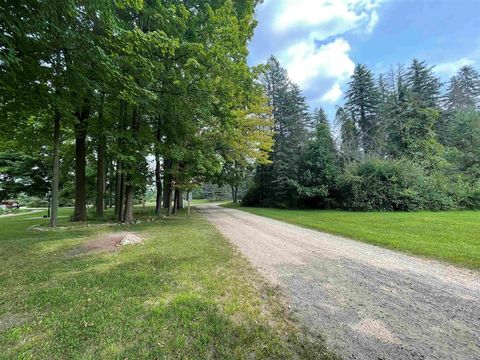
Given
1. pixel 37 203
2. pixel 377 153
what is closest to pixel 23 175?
pixel 37 203

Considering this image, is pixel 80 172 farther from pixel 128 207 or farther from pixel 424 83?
pixel 424 83

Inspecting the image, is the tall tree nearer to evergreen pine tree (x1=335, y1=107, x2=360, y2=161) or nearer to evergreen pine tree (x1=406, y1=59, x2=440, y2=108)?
evergreen pine tree (x1=335, y1=107, x2=360, y2=161)

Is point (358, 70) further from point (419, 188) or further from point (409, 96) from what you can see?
point (419, 188)

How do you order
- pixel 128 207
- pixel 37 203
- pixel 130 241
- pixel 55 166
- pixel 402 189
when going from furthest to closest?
pixel 37 203
pixel 402 189
pixel 128 207
pixel 55 166
pixel 130 241

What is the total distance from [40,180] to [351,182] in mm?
23841

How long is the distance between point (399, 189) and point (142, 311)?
19.7 meters

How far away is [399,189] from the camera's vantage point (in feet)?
60.5

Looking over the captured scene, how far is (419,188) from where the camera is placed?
18.2m

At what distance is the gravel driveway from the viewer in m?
2.63

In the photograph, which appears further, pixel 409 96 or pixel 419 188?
pixel 409 96

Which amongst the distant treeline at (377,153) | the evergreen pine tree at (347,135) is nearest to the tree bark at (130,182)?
the distant treeline at (377,153)

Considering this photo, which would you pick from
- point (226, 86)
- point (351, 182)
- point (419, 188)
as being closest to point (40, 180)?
point (226, 86)

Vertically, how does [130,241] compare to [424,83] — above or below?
below

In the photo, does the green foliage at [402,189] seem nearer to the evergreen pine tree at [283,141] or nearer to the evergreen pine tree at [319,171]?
the evergreen pine tree at [319,171]
